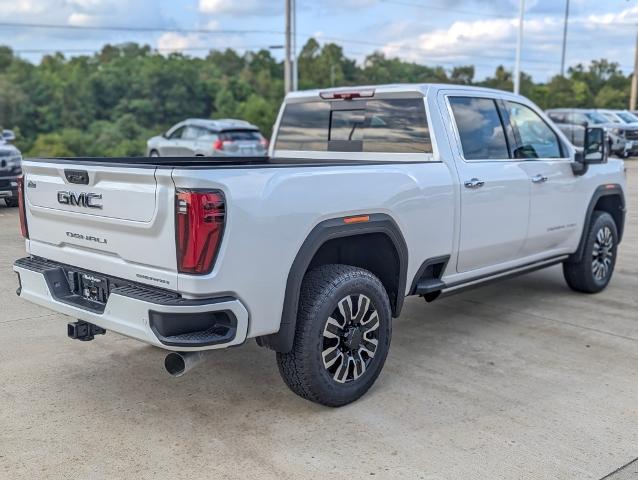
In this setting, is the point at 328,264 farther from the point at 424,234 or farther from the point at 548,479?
the point at 548,479

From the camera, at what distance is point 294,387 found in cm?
387

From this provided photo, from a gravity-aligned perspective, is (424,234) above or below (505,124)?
below

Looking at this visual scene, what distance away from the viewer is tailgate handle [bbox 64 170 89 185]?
370 centimetres

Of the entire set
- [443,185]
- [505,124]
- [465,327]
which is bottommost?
[465,327]

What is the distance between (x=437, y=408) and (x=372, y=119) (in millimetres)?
2334

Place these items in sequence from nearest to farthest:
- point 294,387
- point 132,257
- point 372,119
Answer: point 132,257, point 294,387, point 372,119

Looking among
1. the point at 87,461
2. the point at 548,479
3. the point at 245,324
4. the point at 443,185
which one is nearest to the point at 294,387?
the point at 245,324

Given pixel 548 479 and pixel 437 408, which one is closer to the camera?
pixel 548 479

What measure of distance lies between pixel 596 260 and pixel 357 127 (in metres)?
2.90

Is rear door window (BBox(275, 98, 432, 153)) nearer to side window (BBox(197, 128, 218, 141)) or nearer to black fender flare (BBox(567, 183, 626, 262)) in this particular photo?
black fender flare (BBox(567, 183, 626, 262))

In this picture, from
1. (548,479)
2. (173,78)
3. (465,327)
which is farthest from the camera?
(173,78)

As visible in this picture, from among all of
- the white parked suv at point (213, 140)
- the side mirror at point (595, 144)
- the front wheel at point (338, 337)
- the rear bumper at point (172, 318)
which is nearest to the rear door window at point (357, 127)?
the front wheel at point (338, 337)

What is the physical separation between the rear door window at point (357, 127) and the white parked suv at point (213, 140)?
12.9 m

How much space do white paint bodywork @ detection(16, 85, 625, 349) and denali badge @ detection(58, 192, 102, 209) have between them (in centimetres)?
4
